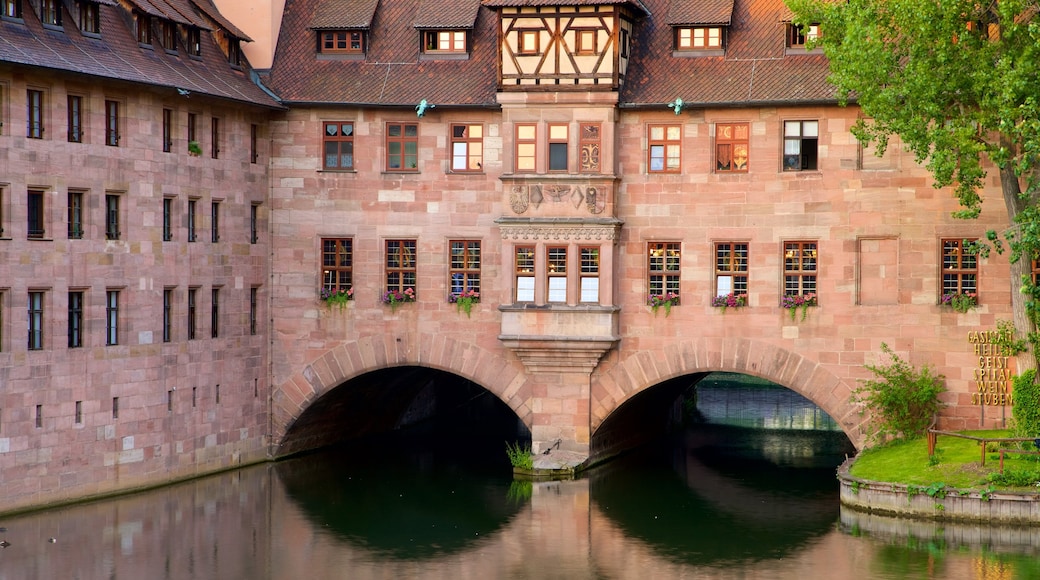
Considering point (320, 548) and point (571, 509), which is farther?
point (571, 509)

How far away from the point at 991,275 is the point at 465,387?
22729 mm

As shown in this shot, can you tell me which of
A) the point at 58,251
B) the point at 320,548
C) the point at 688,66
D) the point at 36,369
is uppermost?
the point at 688,66

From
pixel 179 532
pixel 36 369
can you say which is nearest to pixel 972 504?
pixel 179 532

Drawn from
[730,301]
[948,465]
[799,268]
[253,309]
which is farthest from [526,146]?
[948,465]

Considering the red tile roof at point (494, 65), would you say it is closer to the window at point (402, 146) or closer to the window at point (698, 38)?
the window at point (698, 38)

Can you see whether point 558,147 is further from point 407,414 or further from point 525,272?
point 407,414

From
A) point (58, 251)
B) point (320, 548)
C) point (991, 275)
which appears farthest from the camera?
point (991, 275)

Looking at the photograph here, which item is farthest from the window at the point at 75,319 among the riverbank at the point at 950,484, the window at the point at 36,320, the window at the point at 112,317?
the riverbank at the point at 950,484

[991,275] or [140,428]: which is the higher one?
[991,275]

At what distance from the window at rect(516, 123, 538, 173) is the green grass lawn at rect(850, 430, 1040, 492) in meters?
10.4

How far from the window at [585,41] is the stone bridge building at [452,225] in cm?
5

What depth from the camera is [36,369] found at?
34719 millimetres

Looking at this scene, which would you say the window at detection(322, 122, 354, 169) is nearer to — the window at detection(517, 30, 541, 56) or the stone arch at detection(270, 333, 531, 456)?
the stone arch at detection(270, 333, 531, 456)

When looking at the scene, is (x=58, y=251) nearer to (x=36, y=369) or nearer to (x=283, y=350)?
(x=36, y=369)
